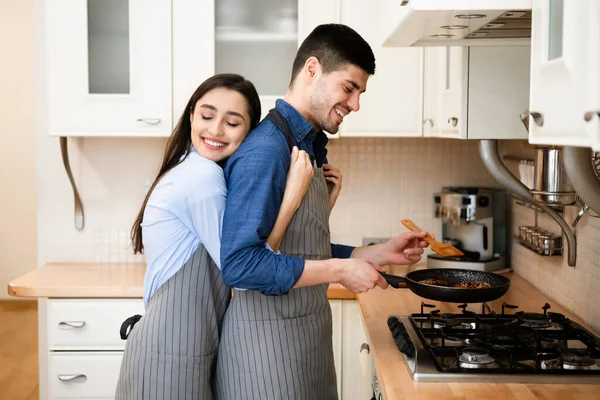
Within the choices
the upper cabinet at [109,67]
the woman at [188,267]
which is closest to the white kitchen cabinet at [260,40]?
the upper cabinet at [109,67]

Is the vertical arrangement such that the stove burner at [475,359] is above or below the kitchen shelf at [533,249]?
below

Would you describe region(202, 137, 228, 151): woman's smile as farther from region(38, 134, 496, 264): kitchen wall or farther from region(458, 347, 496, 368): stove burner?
region(38, 134, 496, 264): kitchen wall

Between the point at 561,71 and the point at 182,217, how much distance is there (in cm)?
109

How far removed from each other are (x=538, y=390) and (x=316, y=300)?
616 mm

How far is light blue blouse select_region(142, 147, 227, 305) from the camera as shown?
195 centimetres

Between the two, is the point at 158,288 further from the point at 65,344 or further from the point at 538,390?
the point at 65,344

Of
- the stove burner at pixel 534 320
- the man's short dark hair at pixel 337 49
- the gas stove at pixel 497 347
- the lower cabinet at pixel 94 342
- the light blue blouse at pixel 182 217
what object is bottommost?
the lower cabinet at pixel 94 342

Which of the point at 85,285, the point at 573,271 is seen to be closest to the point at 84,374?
the point at 85,285

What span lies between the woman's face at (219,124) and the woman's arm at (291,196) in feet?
0.73

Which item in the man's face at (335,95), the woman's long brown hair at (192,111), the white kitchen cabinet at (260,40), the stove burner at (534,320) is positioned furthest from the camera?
the white kitchen cabinet at (260,40)

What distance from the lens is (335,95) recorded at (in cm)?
201

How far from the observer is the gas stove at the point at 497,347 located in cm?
181

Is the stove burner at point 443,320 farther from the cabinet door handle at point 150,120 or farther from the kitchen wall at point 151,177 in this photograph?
the cabinet door handle at point 150,120

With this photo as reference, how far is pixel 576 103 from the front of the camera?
1.10 metres
